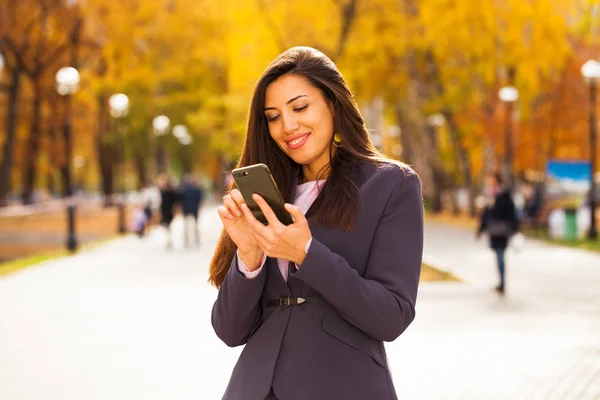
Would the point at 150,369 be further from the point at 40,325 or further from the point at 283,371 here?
the point at 283,371

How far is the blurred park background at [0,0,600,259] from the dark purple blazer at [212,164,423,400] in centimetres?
1861

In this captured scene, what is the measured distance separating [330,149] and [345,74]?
27.9 m

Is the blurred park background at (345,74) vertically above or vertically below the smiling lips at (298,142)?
above

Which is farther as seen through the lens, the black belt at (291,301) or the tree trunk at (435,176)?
the tree trunk at (435,176)

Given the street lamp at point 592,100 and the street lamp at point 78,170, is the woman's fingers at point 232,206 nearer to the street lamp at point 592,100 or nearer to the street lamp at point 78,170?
the street lamp at point 592,100

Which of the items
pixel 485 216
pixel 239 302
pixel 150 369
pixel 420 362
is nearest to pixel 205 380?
pixel 150 369

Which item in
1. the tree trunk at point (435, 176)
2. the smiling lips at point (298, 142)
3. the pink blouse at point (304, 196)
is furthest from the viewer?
the tree trunk at point (435, 176)

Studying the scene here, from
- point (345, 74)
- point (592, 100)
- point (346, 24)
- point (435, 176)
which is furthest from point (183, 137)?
point (592, 100)

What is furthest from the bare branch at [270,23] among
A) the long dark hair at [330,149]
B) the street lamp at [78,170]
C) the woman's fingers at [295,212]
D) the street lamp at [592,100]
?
the street lamp at [78,170]

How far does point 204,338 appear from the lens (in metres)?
10.1

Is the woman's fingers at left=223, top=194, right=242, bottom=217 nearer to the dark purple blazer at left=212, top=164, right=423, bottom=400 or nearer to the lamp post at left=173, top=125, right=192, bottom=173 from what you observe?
the dark purple blazer at left=212, top=164, right=423, bottom=400

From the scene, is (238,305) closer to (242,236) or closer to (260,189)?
(242,236)

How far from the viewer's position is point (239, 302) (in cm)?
268

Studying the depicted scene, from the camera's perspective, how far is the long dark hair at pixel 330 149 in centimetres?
272
